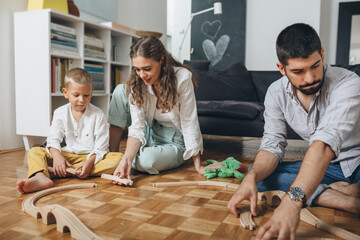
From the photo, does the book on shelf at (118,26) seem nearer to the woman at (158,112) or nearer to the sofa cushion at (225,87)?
the sofa cushion at (225,87)

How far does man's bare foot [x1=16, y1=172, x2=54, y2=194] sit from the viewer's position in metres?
1.42

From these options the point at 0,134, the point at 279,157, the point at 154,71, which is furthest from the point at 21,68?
the point at 279,157

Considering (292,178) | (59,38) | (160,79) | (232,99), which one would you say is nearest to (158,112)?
(160,79)

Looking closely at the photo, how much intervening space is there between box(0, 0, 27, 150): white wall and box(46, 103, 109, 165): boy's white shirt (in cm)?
94

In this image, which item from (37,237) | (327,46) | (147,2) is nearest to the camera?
(37,237)

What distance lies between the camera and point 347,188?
49.2 inches

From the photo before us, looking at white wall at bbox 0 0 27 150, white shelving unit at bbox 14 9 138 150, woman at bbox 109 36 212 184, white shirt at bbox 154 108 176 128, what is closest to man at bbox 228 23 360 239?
woman at bbox 109 36 212 184

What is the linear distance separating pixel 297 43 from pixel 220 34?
4.06 meters

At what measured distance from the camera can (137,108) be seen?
1823mm

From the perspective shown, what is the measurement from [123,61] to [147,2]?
4.15 ft

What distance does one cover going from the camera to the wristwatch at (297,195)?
34.9 inches

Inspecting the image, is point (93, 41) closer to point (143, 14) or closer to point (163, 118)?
point (163, 118)

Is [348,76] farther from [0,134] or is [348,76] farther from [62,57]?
[0,134]

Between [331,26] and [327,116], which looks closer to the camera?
[327,116]
